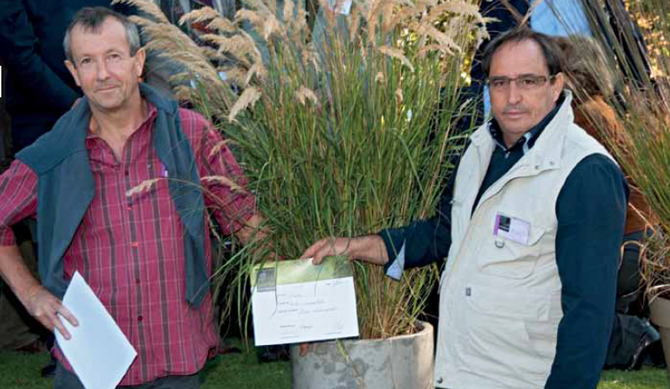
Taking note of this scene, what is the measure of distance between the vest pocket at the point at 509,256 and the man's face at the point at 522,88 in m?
0.30

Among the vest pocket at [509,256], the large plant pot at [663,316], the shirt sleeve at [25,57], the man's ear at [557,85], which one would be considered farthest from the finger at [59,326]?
the shirt sleeve at [25,57]

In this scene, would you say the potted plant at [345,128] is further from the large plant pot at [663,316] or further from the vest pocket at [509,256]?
the large plant pot at [663,316]

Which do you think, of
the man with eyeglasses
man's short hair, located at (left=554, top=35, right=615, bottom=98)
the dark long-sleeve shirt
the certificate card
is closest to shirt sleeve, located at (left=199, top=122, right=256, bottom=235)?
the certificate card

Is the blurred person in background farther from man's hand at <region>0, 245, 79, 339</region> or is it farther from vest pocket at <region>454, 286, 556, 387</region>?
man's hand at <region>0, 245, 79, 339</region>

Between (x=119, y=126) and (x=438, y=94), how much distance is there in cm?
103

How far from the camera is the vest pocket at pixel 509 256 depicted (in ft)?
9.05

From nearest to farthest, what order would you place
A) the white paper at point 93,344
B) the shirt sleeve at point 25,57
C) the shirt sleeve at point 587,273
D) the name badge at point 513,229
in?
the shirt sleeve at point 587,273, the name badge at point 513,229, the white paper at point 93,344, the shirt sleeve at point 25,57

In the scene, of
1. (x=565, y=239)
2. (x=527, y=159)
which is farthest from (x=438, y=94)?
(x=565, y=239)

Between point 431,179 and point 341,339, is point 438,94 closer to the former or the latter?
Answer: point 431,179

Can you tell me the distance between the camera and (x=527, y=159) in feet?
9.15

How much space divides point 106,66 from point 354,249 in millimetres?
939

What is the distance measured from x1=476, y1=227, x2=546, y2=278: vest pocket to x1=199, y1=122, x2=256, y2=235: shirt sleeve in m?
0.82

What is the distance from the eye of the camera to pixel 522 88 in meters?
2.85

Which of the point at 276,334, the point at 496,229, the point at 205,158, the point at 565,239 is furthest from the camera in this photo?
the point at 205,158
